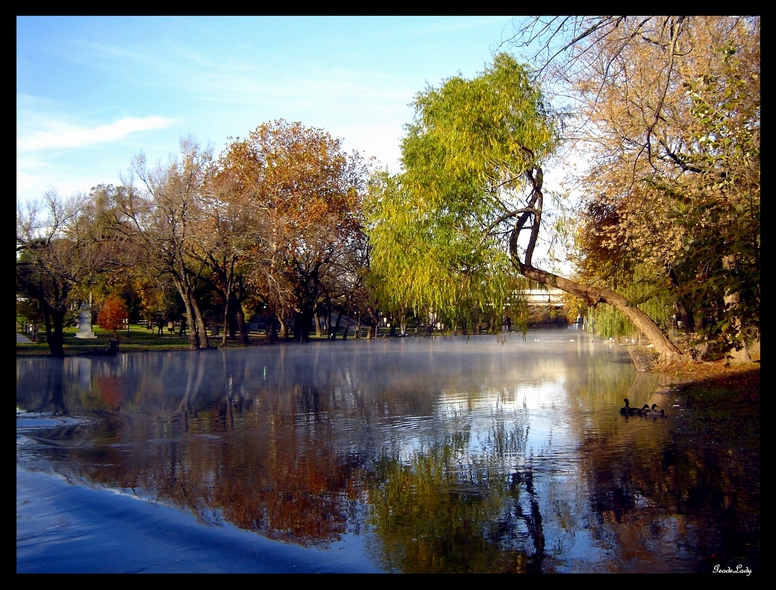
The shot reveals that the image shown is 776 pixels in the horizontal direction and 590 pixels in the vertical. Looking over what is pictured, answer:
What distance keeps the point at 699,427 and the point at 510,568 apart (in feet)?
23.3

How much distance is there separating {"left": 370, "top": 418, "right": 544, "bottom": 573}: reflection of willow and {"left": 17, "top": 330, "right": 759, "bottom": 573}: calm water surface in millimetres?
24

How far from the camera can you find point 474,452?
1017 centimetres

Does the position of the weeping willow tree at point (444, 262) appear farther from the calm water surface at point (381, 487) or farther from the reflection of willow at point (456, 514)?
the reflection of willow at point (456, 514)

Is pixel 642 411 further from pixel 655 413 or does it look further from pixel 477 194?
pixel 477 194

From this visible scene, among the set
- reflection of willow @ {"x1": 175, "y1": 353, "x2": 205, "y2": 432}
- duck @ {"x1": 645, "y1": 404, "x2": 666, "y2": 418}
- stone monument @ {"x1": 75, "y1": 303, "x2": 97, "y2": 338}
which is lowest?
reflection of willow @ {"x1": 175, "y1": 353, "x2": 205, "y2": 432}

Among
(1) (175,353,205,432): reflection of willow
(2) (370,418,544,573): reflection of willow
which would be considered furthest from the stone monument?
(2) (370,418,544,573): reflection of willow

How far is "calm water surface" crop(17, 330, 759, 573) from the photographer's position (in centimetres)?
599

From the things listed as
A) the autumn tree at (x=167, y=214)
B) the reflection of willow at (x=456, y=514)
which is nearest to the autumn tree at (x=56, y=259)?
the autumn tree at (x=167, y=214)

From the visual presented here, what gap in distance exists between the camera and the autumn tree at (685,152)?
10.7 meters

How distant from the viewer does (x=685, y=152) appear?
19.3m

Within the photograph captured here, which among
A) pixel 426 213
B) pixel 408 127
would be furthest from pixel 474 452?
pixel 408 127

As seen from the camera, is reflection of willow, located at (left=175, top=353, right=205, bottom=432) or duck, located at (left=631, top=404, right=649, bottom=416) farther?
reflection of willow, located at (left=175, top=353, right=205, bottom=432)

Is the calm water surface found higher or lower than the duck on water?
lower

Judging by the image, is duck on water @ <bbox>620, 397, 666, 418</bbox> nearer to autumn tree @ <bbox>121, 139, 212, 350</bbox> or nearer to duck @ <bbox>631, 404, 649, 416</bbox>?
duck @ <bbox>631, 404, 649, 416</bbox>
